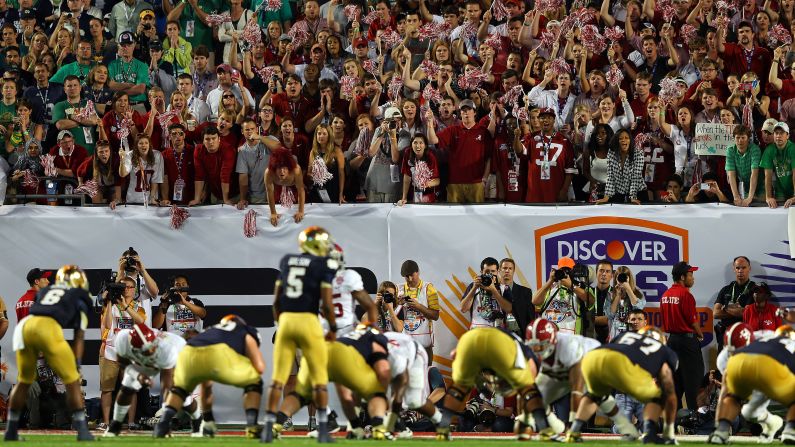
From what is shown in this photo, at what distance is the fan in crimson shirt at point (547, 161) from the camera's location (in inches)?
672

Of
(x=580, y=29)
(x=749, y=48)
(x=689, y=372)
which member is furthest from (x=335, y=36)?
(x=689, y=372)

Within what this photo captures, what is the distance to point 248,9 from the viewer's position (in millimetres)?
20734

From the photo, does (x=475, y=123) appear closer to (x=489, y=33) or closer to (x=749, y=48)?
(x=489, y=33)

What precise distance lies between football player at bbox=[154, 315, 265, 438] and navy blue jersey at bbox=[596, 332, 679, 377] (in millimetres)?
3355

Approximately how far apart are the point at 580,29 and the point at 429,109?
2.67 meters

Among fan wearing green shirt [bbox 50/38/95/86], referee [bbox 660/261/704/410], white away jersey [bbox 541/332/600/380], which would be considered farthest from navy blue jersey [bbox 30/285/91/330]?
referee [bbox 660/261/704/410]

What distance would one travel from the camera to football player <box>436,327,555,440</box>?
1380cm

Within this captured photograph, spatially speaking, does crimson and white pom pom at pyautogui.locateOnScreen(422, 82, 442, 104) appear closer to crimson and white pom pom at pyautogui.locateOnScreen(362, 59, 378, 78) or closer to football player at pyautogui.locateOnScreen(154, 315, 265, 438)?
crimson and white pom pom at pyautogui.locateOnScreen(362, 59, 378, 78)

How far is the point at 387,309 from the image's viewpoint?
651 inches

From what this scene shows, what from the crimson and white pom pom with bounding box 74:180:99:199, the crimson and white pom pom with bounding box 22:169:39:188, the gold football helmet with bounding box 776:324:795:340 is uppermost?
the crimson and white pom pom with bounding box 22:169:39:188

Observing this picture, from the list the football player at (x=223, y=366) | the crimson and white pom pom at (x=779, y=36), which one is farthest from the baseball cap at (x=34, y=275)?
the crimson and white pom pom at (x=779, y=36)

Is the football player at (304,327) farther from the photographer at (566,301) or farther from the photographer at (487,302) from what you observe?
the photographer at (566,301)

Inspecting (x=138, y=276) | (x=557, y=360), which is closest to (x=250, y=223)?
(x=138, y=276)

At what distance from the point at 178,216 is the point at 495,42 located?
191 inches
